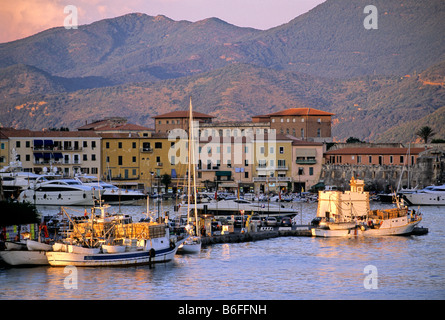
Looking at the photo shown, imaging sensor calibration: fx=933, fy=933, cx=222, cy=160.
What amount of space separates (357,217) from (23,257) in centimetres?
2636

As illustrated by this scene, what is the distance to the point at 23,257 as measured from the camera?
46688 millimetres

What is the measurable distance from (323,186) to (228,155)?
12061 mm

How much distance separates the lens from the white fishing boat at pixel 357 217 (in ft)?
206

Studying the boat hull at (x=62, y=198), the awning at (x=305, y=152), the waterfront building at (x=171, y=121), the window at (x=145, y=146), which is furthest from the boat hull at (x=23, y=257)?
the waterfront building at (x=171, y=121)

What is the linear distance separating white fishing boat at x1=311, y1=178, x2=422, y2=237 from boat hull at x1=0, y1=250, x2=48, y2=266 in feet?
71.0

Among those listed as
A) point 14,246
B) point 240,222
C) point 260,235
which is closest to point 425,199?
point 240,222

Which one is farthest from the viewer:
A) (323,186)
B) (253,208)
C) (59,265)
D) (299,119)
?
(299,119)

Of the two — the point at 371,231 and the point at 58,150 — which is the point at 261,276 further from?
the point at 58,150

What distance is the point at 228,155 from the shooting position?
112750mm

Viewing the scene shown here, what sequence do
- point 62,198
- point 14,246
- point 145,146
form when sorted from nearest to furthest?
1. point 14,246
2. point 62,198
3. point 145,146

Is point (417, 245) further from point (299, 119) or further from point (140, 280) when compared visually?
point (299, 119)
